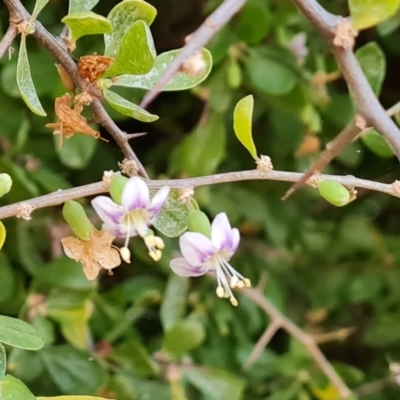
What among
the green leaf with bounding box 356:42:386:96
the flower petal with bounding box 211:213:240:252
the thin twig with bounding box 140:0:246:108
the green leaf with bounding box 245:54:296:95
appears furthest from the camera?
the green leaf with bounding box 245:54:296:95

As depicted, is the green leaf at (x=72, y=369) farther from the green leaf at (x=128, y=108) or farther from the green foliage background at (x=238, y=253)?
the green leaf at (x=128, y=108)

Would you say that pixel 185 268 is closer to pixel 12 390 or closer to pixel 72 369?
pixel 12 390

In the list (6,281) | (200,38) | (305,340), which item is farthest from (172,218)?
(305,340)

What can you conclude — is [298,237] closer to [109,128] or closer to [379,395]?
[379,395]

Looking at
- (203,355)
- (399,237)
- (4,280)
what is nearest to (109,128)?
(4,280)

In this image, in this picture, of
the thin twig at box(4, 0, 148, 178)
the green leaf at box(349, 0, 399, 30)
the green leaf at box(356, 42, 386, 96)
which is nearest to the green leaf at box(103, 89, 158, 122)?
the thin twig at box(4, 0, 148, 178)

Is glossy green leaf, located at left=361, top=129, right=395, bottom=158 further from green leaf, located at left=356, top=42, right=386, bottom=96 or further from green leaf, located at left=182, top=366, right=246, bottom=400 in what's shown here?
green leaf, located at left=182, top=366, right=246, bottom=400
